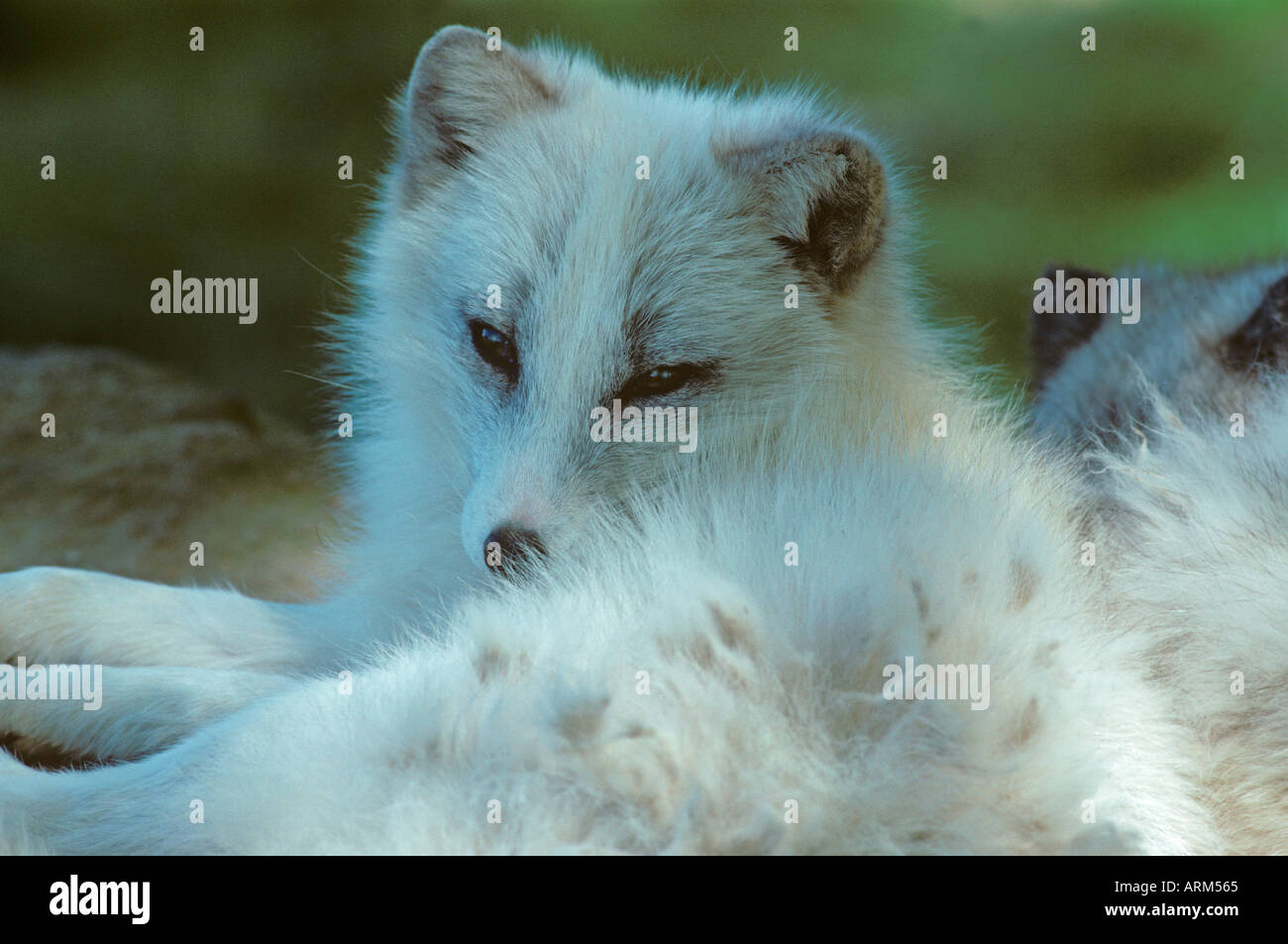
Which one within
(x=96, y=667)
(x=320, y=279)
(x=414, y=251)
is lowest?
(x=96, y=667)

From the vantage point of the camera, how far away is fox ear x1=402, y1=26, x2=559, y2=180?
199cm

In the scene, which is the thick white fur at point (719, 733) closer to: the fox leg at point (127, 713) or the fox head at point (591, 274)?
the fox leg at point (127, 713)

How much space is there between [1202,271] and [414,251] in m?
1.63

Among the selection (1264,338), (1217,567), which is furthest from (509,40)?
(1217,567)

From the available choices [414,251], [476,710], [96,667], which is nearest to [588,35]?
[414,251]

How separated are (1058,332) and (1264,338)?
514mm

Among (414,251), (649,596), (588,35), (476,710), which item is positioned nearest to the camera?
(476,710)

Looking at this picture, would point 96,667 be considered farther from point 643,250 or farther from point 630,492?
point 643,250

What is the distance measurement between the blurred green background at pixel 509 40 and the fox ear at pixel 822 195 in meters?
0.87

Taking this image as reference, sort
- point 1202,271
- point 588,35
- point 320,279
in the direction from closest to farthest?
point 1202,271 → point 588,35 → point 320,279

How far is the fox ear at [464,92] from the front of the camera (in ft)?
6.53

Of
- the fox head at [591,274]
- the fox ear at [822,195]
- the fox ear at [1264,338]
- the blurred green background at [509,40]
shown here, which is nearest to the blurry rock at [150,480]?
the blurred green background at [509,40]

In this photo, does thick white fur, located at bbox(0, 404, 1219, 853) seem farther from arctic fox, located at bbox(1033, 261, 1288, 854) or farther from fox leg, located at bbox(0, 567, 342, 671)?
fox leg, located at bbox(0, 567, 342, 671)
